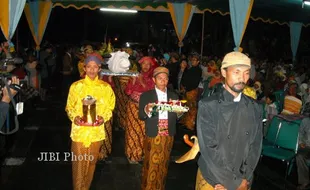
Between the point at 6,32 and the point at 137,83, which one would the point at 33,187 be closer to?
the point at 137,83

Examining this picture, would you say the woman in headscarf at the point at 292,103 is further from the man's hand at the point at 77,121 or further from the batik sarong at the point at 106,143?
the man's hand at the point at 77,121

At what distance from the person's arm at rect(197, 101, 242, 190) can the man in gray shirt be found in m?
2.92

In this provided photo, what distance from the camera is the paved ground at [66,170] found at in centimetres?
501

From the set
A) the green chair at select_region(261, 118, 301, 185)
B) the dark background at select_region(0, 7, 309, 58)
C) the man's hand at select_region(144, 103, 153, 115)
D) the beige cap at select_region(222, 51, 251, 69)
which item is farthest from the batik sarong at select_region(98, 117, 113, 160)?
the dark background at select_region(0, 7, 309, 58)

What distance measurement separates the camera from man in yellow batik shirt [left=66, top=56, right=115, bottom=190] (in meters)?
3.98

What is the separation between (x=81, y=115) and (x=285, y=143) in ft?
10.7

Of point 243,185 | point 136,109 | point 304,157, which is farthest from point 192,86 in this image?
point 243,185

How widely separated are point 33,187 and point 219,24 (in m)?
20.5

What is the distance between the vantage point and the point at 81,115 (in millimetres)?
3996

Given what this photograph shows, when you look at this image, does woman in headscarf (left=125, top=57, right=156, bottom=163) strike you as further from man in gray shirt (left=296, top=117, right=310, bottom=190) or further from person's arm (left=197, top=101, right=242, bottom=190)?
person's arm (left=197, top=101, right=242, bottom=190)

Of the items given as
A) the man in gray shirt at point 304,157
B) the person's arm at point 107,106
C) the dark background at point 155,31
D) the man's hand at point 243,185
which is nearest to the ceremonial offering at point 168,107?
the person's arm at point 107,106

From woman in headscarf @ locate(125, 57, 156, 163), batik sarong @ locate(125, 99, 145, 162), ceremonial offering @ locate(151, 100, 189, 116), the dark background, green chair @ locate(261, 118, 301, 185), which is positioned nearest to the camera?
ceremonial offering @ locate(151, 100, 189, 116)

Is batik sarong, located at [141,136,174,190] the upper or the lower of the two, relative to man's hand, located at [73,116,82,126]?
lower

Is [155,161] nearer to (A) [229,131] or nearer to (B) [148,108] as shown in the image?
(B) [148,108]
